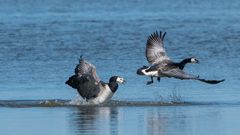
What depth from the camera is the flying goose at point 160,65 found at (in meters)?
18.2

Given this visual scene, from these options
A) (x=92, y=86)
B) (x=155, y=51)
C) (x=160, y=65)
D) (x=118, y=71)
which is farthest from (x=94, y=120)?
(x=118, y=71)

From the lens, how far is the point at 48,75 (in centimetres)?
2139

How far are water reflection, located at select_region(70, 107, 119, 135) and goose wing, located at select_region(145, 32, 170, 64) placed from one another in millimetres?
2145

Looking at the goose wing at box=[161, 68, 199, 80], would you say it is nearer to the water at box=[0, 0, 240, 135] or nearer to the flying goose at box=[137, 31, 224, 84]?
the flying goose at box=[137, 31, 224, 84]

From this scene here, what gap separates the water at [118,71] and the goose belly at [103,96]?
21 centimetres

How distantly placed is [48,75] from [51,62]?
2.52 metres

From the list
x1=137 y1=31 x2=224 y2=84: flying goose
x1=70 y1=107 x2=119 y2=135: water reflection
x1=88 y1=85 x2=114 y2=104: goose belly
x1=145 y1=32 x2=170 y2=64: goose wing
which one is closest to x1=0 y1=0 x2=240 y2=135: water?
x1=70 y1=107 x2=119 y2=135: water reflection

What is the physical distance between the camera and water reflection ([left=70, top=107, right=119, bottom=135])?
14.5 m

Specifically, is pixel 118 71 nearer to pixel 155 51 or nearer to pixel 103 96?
pixel 155 51

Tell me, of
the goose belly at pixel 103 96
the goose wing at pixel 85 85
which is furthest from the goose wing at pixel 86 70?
the goose belly at pixel 103 96

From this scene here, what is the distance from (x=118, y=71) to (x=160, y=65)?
301cm

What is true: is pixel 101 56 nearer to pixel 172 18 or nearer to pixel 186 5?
pixel 172 18

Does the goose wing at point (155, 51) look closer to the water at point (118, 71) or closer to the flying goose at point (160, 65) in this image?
the flying goose at point (160, 65)

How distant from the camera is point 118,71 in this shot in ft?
71.5
